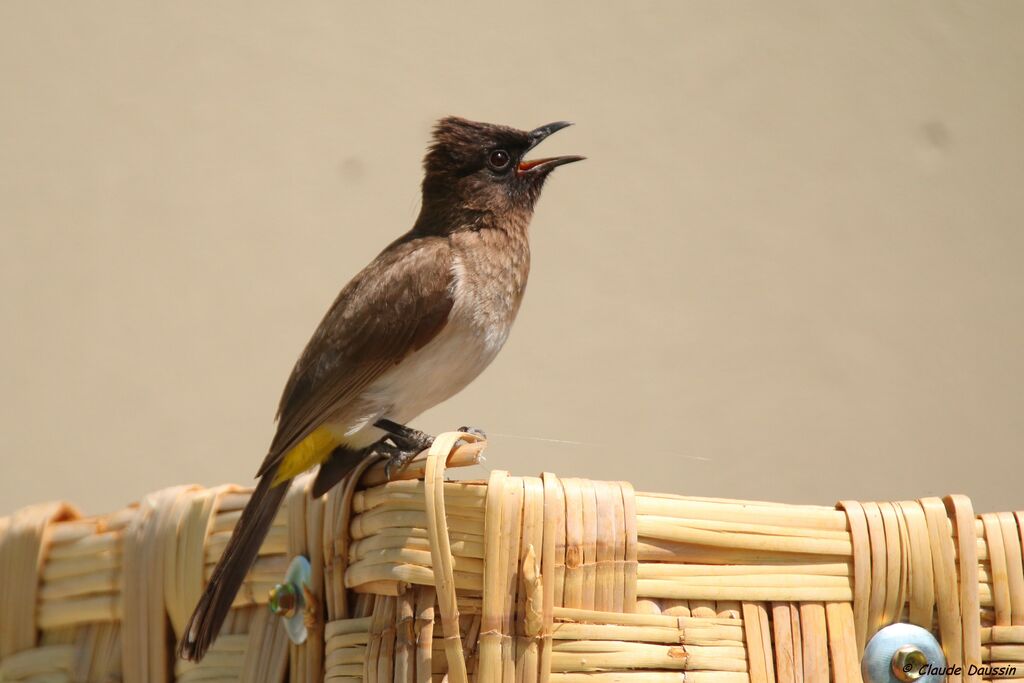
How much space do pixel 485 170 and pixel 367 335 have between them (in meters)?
0.78

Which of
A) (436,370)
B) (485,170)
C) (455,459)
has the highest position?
(485,170)

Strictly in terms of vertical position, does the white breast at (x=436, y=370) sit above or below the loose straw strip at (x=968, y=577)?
above

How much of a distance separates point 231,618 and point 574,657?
77 centimetres

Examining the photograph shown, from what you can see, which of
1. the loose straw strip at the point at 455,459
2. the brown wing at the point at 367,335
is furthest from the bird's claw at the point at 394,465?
the brown wing at the point at 367,335

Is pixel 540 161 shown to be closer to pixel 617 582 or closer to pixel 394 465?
pixel 394 465

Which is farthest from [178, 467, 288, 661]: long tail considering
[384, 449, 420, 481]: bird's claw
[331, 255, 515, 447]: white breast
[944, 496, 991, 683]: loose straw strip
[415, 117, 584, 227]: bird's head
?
[415, 117, 584, 227]: bird's head

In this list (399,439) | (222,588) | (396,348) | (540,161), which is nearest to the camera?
(222,588)

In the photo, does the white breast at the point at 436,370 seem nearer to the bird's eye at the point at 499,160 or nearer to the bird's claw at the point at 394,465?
the bird's eye at the point at 499,160

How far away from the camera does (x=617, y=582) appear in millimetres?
1413

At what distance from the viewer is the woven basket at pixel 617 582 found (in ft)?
4.51

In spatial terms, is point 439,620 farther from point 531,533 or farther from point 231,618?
point 231,618

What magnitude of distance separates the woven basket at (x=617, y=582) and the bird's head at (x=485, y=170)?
1580 millimetres

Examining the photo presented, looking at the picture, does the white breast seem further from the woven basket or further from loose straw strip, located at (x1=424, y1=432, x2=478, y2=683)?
loose straw strip, located at (x1=424, y1=432, x2=478, y2=683)

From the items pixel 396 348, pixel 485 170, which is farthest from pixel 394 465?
pixel 485 170
